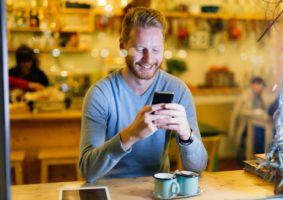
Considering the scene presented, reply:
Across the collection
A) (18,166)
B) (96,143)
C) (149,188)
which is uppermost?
(96,143)

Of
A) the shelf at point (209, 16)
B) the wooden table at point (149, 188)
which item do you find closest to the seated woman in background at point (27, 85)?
the wooden table at point (149, 188)

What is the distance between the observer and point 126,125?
142 cm

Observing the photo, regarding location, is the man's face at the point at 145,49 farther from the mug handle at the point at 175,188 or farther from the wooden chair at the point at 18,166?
the wooden chair at the point at 18,166

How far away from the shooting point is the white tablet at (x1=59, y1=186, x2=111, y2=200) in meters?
1.12

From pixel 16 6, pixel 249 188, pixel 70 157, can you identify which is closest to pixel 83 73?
pixel 16 6

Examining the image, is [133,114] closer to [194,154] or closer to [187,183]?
[194,154]

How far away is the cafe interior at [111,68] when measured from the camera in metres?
2.93

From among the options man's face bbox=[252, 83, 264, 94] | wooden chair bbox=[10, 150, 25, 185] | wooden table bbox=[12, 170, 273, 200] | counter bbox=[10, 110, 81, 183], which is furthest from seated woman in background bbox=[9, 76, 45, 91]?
man's face bbox=[252, 83, 264, 94]

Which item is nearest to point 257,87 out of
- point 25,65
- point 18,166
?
point 25,65

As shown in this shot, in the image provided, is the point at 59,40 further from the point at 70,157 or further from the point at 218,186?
the point at 218,186

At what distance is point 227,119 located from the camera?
442 cm

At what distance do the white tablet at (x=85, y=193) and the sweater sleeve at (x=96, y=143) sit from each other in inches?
2.7

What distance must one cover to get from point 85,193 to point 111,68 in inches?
119

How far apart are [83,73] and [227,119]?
169 centimetres
